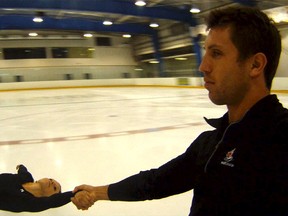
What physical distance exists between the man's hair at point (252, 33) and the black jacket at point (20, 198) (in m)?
1.20

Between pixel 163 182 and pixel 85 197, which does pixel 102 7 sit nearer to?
pixel 85 197

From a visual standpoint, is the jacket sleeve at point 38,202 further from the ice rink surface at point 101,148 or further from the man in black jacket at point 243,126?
the man in black jacket at point 243,126

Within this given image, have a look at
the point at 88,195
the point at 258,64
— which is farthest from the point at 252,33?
the point at 88,195

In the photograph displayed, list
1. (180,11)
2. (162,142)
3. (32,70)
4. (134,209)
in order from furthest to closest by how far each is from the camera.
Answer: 1. (32,70)
2. (180,11)
3. (162,142)
4. (134,209)

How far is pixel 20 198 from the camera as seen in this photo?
182 cm

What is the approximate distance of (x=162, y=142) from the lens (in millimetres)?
4398

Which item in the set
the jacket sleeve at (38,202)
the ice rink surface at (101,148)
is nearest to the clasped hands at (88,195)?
the jacket sleeve at (38,202)

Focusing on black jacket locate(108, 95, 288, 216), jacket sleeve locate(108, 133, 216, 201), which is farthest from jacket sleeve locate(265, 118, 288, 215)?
jacket sleeve locate(108, 133, 216, 201)

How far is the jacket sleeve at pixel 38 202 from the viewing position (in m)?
1.72

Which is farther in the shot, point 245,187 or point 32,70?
point 32,70

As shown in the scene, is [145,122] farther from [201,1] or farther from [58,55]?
[58,55]

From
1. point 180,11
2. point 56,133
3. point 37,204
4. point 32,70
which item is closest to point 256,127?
point 37,204

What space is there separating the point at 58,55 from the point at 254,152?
26943mm

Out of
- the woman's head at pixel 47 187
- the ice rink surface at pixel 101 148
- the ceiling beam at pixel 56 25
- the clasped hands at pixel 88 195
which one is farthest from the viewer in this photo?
the ceiling beam at pixel 56 25
